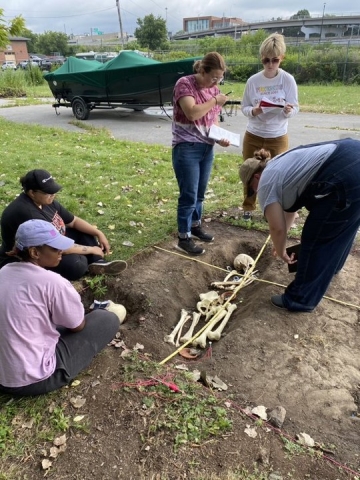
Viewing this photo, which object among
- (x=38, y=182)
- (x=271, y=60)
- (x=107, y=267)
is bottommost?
(x=107, y=267)

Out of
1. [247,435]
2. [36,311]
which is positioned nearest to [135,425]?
[247,435]

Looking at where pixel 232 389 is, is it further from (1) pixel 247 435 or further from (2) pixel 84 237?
(2) pixel 84 237

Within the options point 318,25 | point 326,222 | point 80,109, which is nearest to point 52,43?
point 318,25

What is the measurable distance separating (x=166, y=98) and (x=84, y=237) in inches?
368

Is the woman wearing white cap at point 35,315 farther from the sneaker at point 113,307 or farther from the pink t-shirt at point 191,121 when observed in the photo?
the pink t-shirt at point 191,121

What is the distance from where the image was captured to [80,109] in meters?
13.3

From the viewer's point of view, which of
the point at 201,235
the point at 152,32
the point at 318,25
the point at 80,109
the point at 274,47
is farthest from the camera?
the point at 318,25

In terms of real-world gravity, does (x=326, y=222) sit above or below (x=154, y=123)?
above

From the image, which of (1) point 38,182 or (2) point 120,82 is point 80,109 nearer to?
(2) point 120,82

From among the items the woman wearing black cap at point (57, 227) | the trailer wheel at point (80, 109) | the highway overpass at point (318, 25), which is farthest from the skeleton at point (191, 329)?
the highway overpass at point (318, 25)

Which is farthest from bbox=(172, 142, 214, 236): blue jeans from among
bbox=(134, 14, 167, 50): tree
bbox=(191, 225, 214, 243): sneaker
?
bbox=(134, 14, 167, 50): tree

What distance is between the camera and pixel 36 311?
225 cm

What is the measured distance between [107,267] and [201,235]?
132 centimetres

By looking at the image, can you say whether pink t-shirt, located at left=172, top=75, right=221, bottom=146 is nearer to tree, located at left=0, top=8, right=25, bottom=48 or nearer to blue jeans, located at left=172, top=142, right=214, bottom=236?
blue jeans, located at left=172, top=142, right=214, bottom=236
